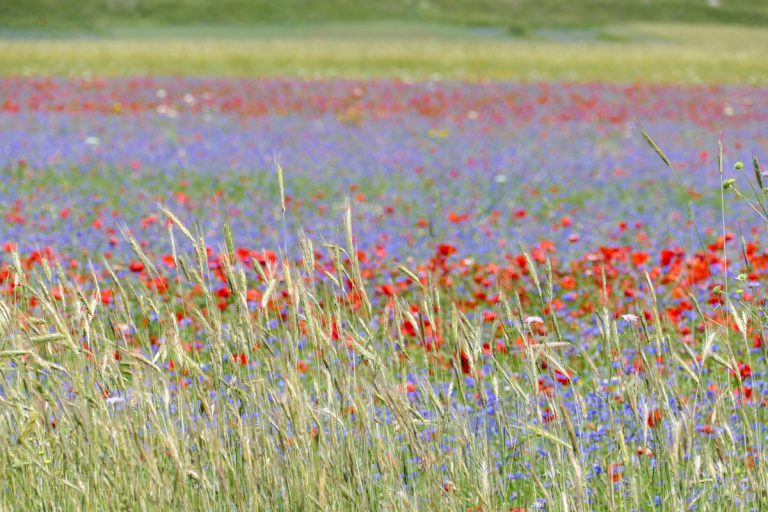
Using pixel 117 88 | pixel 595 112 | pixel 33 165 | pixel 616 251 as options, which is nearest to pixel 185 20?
pixel 117 88

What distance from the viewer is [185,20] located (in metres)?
48.6

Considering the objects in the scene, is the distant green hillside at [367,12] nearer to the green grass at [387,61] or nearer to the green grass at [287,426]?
the green grass at [387,61]

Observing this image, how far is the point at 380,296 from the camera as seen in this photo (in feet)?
18.2

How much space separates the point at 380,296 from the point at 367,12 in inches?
1857

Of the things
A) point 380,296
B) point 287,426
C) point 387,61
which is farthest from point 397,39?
point 287,426

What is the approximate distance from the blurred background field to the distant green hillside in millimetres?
98

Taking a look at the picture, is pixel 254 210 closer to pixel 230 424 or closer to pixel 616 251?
pixel 616 251

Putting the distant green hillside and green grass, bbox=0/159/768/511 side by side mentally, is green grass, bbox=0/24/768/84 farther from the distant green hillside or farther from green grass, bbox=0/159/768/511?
green grass, bbox=0/159/768/511

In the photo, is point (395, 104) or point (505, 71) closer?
point (395, 104)

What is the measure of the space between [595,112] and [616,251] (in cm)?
1103

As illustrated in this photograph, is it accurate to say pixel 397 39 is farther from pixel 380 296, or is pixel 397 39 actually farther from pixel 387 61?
pixel 380 296

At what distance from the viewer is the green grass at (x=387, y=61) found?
23.1 meters

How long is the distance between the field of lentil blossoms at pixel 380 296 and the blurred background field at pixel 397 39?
450cm

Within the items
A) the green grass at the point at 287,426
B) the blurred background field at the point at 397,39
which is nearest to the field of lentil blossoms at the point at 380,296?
the green grass at the point at 287,426
